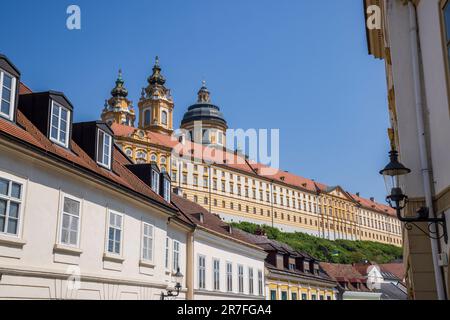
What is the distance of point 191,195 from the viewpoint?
303 feet

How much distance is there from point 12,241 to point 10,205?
0.75 metres

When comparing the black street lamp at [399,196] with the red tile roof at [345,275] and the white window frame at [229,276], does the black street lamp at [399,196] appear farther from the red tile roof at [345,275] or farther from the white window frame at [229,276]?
the red tile roof at [345,275]

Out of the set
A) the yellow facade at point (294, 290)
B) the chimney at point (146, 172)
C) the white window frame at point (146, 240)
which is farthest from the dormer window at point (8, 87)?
the yellow facade at point (294, 290)

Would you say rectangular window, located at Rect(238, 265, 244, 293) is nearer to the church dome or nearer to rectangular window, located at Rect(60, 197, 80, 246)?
rectangular window, located at Rect(60, 197, 80, 246)

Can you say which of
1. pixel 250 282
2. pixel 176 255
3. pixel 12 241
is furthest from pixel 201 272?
pixel 12 241

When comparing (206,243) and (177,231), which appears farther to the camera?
(206,243)

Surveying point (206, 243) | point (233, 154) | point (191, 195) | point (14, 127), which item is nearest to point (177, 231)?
point (206, 243)

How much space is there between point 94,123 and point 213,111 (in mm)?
107946

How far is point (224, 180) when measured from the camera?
99812 millimetres

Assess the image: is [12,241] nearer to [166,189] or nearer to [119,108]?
[166,189]

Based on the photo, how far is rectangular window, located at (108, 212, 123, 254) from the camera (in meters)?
15.9

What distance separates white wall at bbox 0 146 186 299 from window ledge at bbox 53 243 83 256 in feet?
0.10

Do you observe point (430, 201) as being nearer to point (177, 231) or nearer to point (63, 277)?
point (63, 277)

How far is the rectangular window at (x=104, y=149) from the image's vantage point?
1650 centimetres
